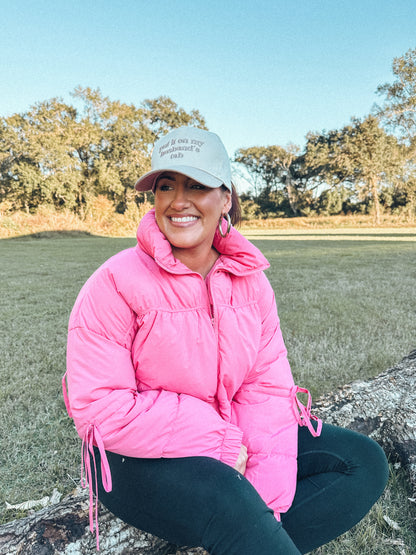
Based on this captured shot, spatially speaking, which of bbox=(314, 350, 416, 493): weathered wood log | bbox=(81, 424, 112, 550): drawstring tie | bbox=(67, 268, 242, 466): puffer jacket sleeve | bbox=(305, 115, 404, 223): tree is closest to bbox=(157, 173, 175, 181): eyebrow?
bbox=(67, 268, 242, 466): puffer jacket sleeve

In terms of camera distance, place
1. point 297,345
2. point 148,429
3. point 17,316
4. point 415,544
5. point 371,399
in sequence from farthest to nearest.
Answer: point 17,316 → point 297,345 → point 371,399 → point 415,544 → point 148,429

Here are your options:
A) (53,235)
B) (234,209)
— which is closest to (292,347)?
(234,209)

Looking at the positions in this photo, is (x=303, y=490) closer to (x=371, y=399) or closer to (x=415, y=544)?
(x=415, y=544)

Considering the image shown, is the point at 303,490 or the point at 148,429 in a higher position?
the point at 148,429

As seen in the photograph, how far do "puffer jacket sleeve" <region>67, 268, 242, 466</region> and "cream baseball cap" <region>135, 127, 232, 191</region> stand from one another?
1.48 feet

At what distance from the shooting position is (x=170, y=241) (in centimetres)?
157

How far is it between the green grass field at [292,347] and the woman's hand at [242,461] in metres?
0.67

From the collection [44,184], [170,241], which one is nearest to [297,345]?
[170,241]

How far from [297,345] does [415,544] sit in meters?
2.42

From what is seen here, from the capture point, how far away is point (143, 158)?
34.2 metres

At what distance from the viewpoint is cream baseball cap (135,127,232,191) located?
1465 millimetres

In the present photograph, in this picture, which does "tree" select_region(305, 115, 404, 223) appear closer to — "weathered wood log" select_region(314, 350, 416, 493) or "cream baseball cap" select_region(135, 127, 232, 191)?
"weathered wood log" select_region(314, 350, 416, 493)

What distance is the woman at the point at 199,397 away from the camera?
1211 millimetres

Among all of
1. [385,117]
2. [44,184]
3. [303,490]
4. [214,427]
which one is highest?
[385,117]
